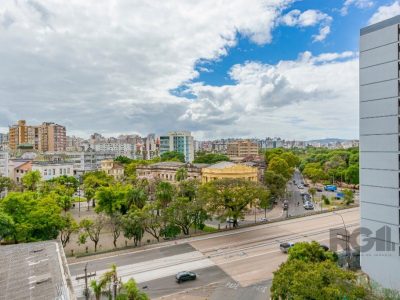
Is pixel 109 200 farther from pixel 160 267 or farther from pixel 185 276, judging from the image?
pixel 185 276

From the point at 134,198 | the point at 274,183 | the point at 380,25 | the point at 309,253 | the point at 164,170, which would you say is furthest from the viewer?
the point at 164,170

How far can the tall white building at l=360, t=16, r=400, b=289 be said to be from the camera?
2173cm

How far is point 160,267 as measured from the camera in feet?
86.5

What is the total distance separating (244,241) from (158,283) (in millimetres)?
12288

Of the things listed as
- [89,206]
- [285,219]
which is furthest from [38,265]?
[89,206]

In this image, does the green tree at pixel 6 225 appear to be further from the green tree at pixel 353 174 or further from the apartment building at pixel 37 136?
the apartment building at pixel 37 136

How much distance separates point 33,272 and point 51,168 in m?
61.9

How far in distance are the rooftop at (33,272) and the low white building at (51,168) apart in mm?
53664

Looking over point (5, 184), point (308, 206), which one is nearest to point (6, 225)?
point (5, 184)

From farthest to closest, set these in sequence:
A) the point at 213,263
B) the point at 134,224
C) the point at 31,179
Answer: the point at 31,179, the point at 134,224, the point at 213,263

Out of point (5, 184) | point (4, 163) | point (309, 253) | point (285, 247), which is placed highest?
point (4, 163)

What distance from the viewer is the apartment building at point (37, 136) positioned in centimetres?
12731

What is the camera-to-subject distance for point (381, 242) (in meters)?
22.6

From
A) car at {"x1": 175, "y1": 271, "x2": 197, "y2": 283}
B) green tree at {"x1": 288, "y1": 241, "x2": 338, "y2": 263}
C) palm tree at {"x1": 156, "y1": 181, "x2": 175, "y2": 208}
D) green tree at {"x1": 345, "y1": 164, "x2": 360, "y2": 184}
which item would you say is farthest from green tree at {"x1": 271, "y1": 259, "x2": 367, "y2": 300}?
green tree at {"x1": 345, "y1": 164, "x2": 360, "y2": 184}
